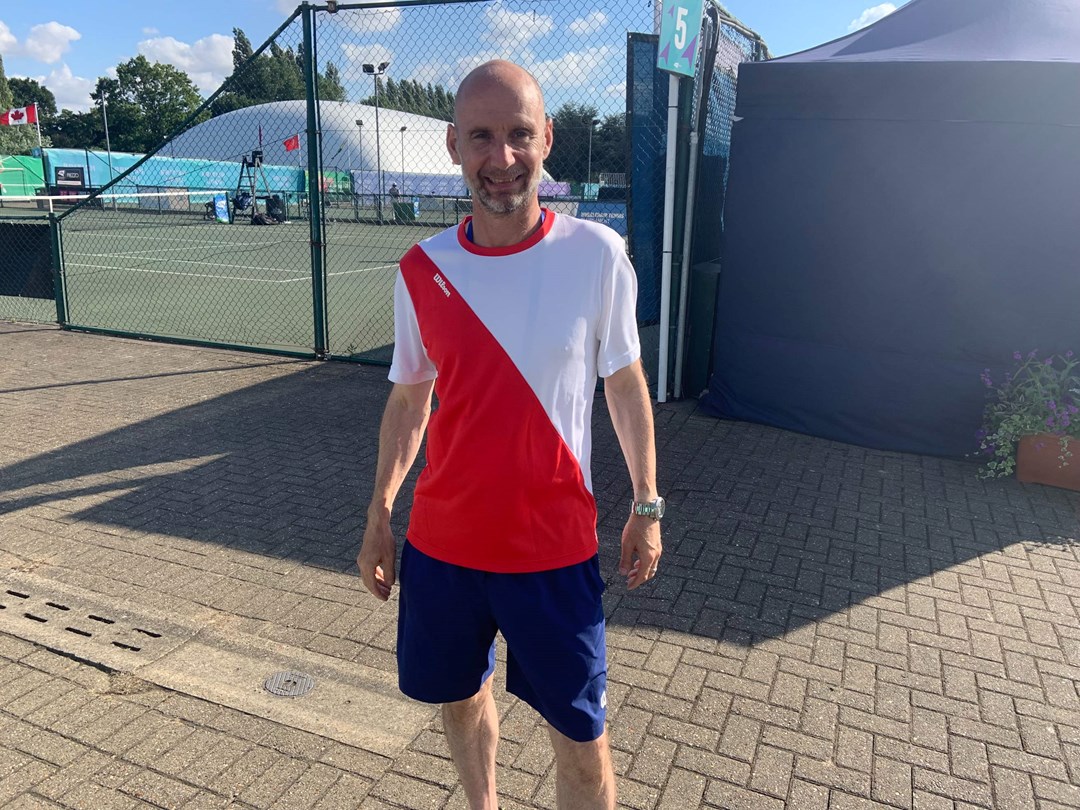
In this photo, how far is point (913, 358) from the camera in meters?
5.98

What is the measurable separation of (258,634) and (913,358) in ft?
15.6

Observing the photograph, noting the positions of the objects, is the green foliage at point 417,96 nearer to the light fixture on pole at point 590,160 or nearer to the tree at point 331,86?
the tree at point 331,86

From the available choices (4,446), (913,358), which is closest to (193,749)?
(4,446)

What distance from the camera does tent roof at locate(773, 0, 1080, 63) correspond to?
5.57 metres

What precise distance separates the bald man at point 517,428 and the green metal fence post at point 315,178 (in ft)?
20.7

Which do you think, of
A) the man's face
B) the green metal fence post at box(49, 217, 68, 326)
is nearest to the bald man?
the man's face

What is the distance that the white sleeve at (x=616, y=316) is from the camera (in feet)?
6.42

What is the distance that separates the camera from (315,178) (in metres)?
7.99

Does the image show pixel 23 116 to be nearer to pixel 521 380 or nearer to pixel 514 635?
pixel 521 380

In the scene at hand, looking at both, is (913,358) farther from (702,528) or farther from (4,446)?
(4,446)

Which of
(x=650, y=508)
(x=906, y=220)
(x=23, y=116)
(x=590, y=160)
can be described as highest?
(x=23, y=116)

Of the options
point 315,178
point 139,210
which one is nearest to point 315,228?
point 315,178

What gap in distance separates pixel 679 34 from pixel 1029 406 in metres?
3.56

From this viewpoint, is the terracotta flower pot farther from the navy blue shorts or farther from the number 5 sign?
Result: the navy blue shorts
